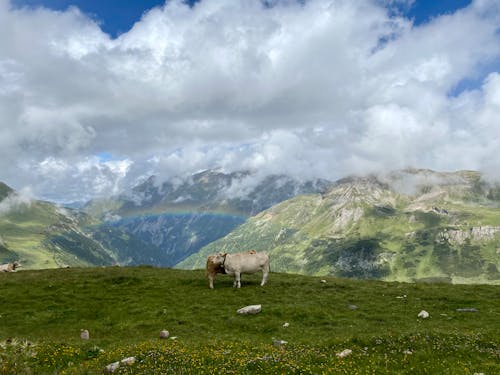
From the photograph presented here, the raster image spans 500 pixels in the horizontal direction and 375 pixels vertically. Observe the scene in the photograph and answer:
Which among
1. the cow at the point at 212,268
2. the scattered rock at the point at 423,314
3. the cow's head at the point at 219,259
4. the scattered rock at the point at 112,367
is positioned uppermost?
the cow's head at the point at 219,259

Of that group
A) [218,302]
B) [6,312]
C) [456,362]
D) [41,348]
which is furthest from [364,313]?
[6,312]

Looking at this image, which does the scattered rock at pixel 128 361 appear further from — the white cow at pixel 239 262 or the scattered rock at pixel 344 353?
the white cow at pixel 239 262

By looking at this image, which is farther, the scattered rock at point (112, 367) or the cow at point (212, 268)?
the cow at point (212, 268)

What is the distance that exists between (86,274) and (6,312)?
15975 mm

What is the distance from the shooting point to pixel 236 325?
2642cm

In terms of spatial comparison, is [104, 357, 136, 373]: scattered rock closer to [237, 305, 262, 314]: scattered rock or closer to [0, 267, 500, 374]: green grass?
[0, 267, 500, 374]: green grass

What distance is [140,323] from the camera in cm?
2788

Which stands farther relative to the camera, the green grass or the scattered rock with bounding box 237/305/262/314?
the scattered rock with bounding box 237/305/262/314

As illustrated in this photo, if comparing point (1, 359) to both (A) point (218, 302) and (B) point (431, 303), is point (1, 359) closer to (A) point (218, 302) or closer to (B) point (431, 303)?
(A) point (218, 302)

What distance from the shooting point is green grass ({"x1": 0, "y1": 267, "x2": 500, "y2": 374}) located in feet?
48.4

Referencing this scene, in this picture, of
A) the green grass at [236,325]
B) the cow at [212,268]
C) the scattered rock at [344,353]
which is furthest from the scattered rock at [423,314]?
the cow at [212,268]

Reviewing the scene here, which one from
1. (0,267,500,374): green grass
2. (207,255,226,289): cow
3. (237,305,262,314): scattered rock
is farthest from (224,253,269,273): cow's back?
(237,305,262,314): scattered rock

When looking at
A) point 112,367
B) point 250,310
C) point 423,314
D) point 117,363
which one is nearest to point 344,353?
point 117,363

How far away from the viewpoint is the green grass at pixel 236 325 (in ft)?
48.4
